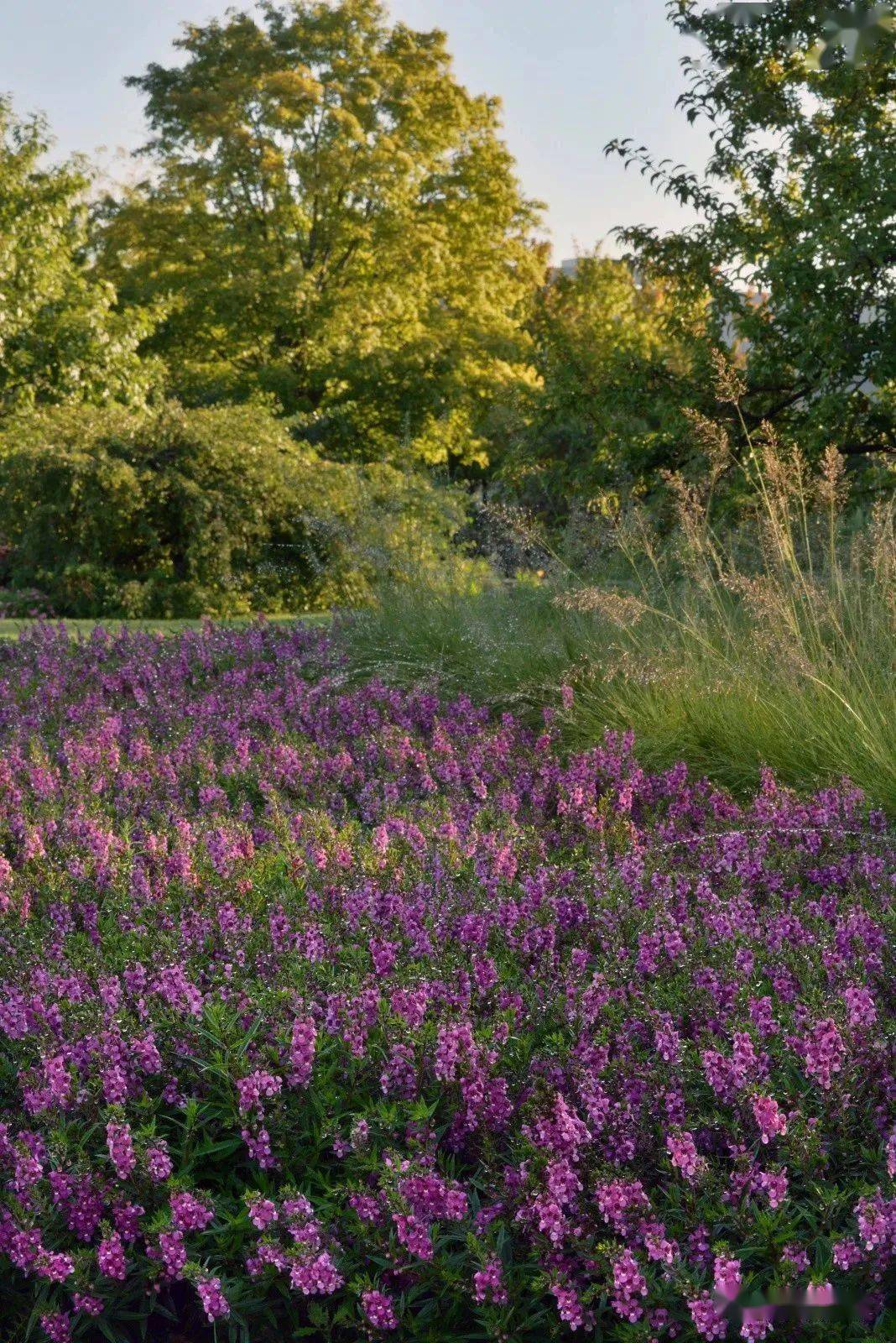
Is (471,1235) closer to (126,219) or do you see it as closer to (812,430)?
(812,430)

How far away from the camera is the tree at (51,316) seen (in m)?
20.9

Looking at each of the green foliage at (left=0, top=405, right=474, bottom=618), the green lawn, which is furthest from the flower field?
the green foliage at (left=0, top=405, right=474, bottom=618)

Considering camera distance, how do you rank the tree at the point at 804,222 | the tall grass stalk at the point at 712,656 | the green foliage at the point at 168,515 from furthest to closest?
the green foliage at the point at 168,515
the tree at the point at 804,222
the tall grass stalk at the point at 712,656

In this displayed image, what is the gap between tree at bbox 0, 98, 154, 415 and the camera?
2088cm

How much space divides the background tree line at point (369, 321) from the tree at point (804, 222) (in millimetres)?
31

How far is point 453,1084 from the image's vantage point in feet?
8.40

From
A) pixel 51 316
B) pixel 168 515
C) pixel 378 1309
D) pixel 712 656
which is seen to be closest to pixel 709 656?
pixel 712 656

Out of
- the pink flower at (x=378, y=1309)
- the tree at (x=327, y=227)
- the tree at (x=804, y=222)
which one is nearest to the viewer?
the pink flower at (x=378, y=1309)

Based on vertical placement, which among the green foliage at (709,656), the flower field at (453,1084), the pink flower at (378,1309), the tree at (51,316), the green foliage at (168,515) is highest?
the tree at (51,316)

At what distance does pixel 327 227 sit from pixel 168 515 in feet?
40.5

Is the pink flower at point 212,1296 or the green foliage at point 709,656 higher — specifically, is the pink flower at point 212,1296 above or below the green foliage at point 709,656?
below

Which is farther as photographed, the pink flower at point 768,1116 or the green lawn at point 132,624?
the green lawn at point 132,624

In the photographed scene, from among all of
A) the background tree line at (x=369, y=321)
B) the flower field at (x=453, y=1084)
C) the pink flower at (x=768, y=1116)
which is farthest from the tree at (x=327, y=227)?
the pink flower at (x=768, y=1116)

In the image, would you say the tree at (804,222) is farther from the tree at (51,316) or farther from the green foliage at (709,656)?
the tree at (51,316)
